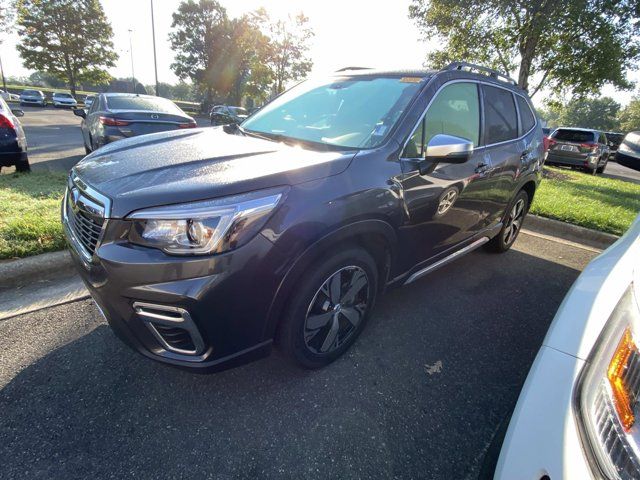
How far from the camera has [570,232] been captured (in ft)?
17.3

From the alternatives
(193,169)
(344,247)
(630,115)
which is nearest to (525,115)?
(344,247)

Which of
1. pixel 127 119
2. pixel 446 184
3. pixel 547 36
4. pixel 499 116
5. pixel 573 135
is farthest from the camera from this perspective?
pixel 573 135

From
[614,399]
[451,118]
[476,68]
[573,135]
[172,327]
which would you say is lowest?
[172,327]

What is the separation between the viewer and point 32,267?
3000mm

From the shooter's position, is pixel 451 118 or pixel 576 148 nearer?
pixel 451 118

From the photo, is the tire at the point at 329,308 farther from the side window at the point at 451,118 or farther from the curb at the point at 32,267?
the curb at the point at 32,267

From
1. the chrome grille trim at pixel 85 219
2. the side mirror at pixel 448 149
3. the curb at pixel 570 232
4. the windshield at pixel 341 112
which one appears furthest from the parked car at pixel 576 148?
the chrome grille trim at pixel 85 219

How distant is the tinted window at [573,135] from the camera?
13009mm

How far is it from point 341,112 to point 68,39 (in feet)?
172

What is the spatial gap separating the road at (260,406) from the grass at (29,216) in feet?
2.88

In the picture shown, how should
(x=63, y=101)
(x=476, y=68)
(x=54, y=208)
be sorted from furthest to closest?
(x=63, y=101), (x=54, y=208), (x=476, y=68)

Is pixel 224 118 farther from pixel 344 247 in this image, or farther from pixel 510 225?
pixel 344 247

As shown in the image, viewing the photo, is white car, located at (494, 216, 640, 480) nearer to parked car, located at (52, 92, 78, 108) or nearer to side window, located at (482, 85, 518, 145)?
side window, located at (482, 85, 518, 145)

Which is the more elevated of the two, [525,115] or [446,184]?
[525,115]
